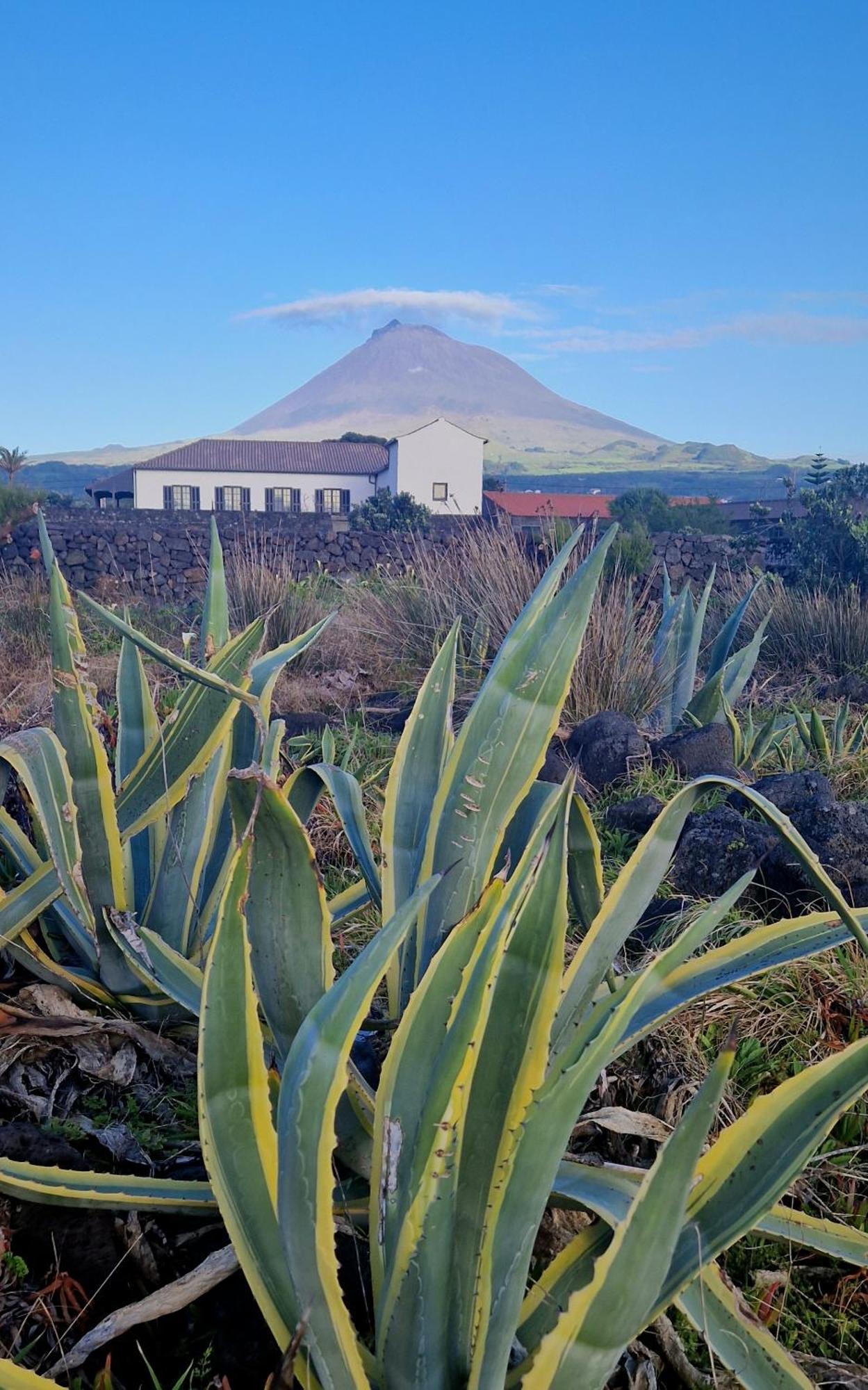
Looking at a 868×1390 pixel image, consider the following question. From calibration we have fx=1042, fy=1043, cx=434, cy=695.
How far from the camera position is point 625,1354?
135cm

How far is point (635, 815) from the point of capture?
11.4 ft

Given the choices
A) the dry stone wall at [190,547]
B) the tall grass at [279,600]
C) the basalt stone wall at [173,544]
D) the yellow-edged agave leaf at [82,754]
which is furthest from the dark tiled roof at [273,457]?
the yellow-edged agave leaf at [82,754]

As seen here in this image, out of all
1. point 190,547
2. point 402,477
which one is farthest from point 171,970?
point 402,477

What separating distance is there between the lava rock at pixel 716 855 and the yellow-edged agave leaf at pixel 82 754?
63.9 inches

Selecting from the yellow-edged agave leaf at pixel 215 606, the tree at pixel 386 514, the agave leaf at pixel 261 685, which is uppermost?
the tree at pixel 386 514

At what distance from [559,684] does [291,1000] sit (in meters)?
0.57

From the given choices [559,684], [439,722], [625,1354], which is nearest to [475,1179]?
[625,1354]

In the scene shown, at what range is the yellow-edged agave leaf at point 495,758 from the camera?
1.48 metres

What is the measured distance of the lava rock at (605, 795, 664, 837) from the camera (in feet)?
11.3

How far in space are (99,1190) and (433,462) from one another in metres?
50.0

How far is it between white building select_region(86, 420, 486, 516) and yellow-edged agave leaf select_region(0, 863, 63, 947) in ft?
147

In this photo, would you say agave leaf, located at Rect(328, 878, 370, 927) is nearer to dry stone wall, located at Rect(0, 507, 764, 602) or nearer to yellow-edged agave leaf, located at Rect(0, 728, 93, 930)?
yellow-edged agave leaf, located at Rect(0, 728, 93, 930)

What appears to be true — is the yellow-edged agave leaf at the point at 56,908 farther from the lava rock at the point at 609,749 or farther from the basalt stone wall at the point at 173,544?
the basalt stone wall at the point at 173,544

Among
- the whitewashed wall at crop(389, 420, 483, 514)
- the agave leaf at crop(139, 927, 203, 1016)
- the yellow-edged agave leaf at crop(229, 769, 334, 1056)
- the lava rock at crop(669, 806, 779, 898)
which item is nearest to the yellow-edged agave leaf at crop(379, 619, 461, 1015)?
the yellow-edged agave leaf at crop(229, 769, 334, 1056)
